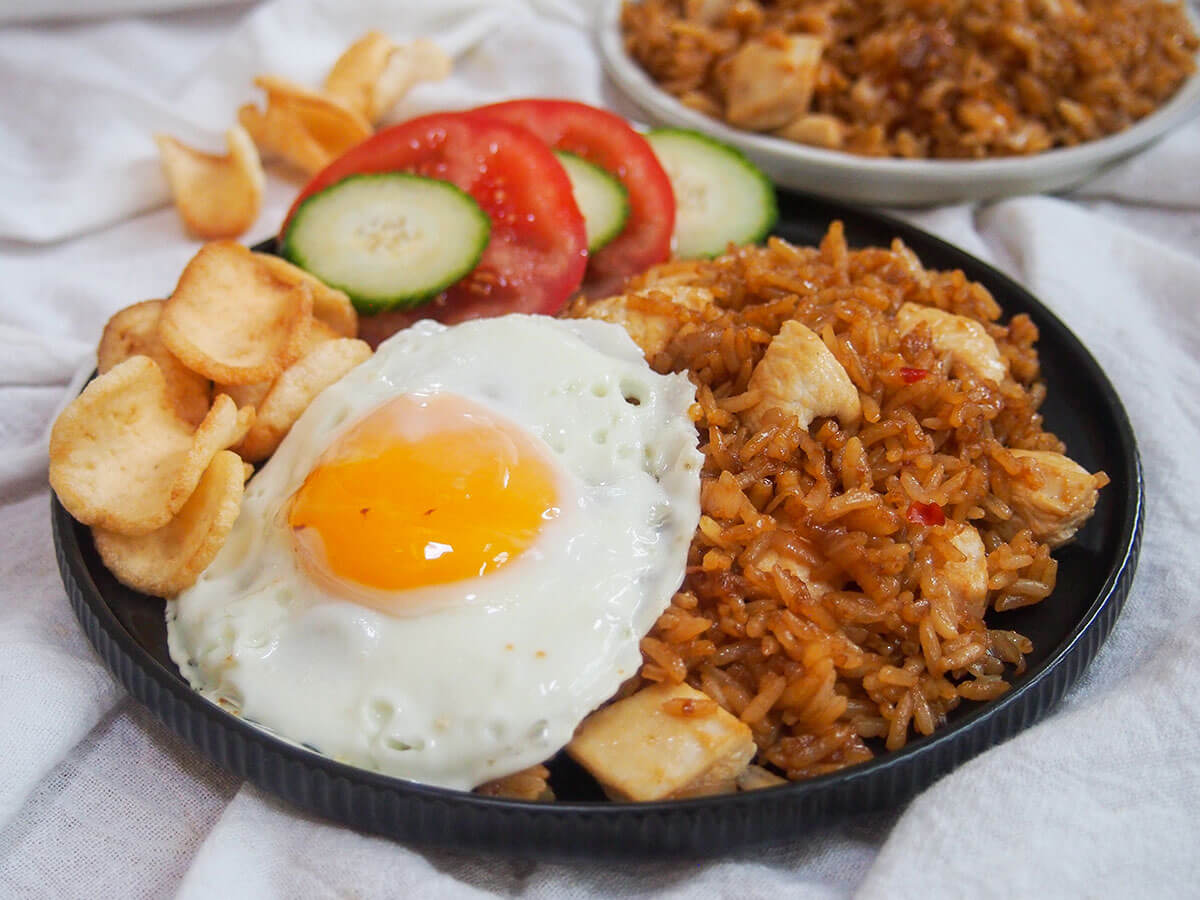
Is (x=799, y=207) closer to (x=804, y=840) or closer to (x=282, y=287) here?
(x=282, y=287)

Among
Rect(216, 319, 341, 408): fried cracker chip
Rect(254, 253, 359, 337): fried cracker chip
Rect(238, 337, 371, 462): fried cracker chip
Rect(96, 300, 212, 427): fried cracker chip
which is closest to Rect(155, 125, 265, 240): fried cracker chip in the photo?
Rect(254, 253, 359, 337): fried cracker chip

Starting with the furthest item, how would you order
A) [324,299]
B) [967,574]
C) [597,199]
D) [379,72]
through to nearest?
[379,72] → [597,199] → [324,299] → [967,574]

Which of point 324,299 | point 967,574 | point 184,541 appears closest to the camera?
point 967,574

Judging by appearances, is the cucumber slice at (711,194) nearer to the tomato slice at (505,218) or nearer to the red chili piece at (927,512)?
the tomato slice at (505,218)

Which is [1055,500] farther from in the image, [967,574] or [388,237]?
[388,237]

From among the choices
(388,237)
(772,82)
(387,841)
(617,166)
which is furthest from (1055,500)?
(772,82)

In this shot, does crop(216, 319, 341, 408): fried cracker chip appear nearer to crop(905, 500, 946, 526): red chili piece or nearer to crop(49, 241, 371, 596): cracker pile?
crop(49, 241, 371, 596): cracker pile

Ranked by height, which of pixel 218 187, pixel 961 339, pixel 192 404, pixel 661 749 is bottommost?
pixel 218 187
